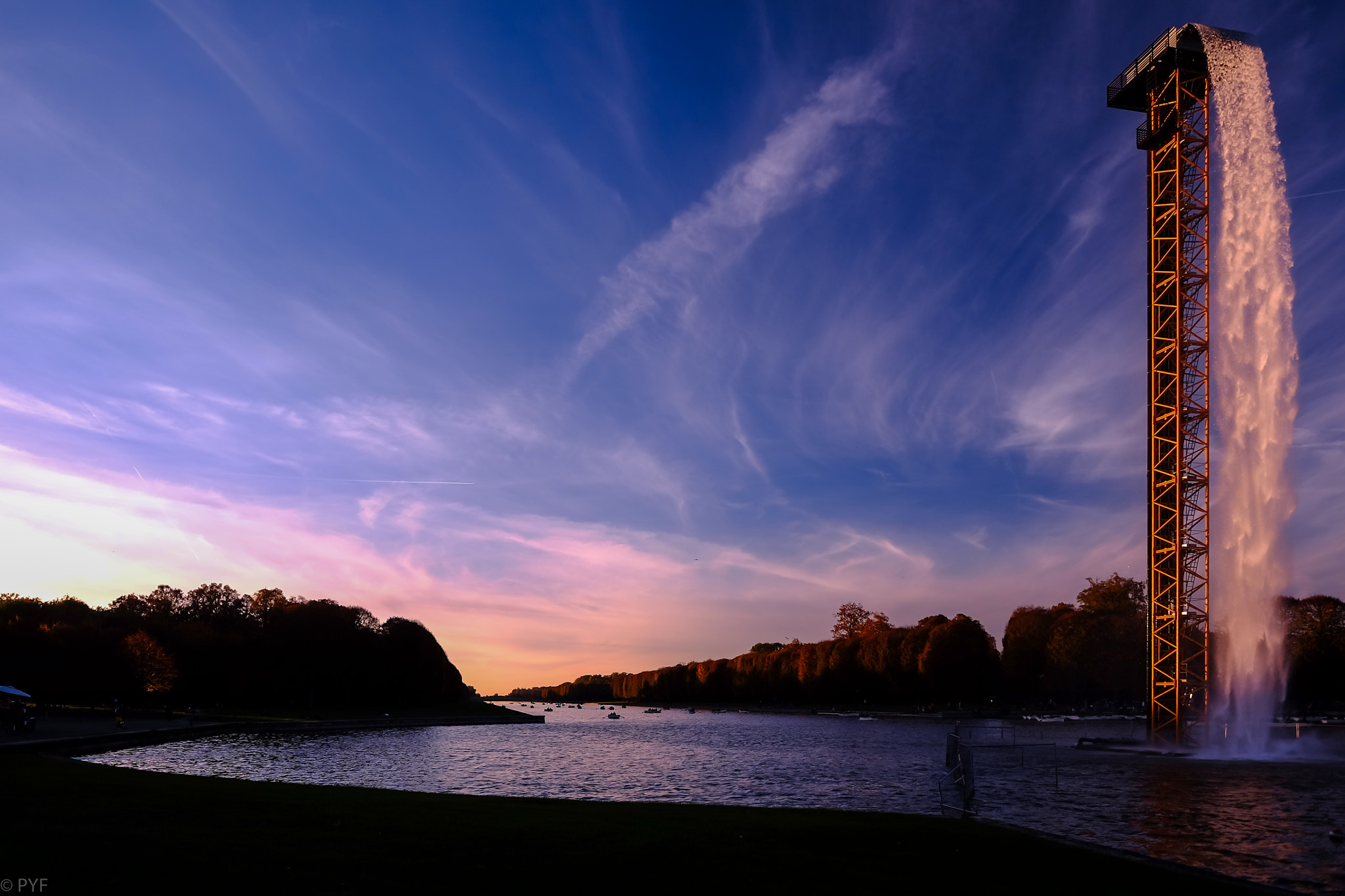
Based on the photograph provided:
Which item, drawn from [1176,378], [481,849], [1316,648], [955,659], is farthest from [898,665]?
Result: [481,849]

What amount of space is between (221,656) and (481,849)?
126032 millimetres

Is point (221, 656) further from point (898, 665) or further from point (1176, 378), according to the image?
point (1176, 378)

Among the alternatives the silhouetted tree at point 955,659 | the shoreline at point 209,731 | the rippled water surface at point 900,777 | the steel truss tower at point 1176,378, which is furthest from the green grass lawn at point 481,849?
the silhouetted tree at point 955,659

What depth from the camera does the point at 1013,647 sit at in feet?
452

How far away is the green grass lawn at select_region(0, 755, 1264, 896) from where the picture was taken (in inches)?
529

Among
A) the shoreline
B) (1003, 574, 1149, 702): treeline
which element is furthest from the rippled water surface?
(1003, 574, 1149, 702): treeline

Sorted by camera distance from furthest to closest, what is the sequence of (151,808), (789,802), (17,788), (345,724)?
1. (345,724)
2. (789,802)
3. (17,788)
4. (151,808)

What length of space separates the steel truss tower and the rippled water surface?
671 centimetres

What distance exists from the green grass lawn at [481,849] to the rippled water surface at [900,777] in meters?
6.58

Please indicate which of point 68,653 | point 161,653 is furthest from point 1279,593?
point 68,653

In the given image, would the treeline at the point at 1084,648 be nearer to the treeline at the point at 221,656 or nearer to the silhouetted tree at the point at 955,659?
the silhouetted tree at the point at 955,659

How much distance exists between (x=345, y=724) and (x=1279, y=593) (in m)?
80.5

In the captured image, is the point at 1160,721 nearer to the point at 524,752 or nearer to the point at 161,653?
the point at 524,752

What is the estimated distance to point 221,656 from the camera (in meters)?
125
